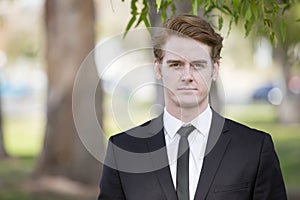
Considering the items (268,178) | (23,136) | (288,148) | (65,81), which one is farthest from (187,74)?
(23,136)

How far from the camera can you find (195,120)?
11.8 ft

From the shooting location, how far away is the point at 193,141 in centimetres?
367

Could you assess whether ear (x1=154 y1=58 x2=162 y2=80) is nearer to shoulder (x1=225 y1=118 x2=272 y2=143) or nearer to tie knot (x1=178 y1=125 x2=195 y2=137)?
tie knot (x1=178 y1=125 x2=195 y2=137)

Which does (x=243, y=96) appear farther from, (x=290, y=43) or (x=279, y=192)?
(x=279, y=192)

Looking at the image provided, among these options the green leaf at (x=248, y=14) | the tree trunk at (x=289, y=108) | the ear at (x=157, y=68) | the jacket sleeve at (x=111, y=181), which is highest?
the green leaf at (x=248, y=14)

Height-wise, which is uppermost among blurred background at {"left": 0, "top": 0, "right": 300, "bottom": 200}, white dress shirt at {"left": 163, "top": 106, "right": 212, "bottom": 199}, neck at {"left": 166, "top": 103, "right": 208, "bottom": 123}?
neck at {"left": 166, "top": 103, "right": 208, "bottom": 123}

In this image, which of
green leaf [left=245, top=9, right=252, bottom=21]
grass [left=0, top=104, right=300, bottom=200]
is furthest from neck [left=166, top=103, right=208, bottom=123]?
grass [left=0, top=104, right=300, bottom=200]

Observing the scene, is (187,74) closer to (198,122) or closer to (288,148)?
(198,122)

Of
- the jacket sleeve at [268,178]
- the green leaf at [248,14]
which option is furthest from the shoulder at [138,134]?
the green leaf at [248,14]

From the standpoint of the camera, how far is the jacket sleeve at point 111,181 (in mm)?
3746

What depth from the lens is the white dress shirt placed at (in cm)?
362

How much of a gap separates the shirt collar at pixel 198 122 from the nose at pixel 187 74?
0.20 meters

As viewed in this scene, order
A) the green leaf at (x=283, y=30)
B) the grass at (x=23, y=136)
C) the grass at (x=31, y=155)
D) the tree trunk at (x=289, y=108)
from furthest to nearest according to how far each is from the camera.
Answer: the tree trunk at (x=289, y=108) → the grass at (x=23, y=136) → the grass at (x=31, y=155) → the green leaf at (x=283, y=30)

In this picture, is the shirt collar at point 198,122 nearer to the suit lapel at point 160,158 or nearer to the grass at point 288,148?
the suit lapel at point 160,158
